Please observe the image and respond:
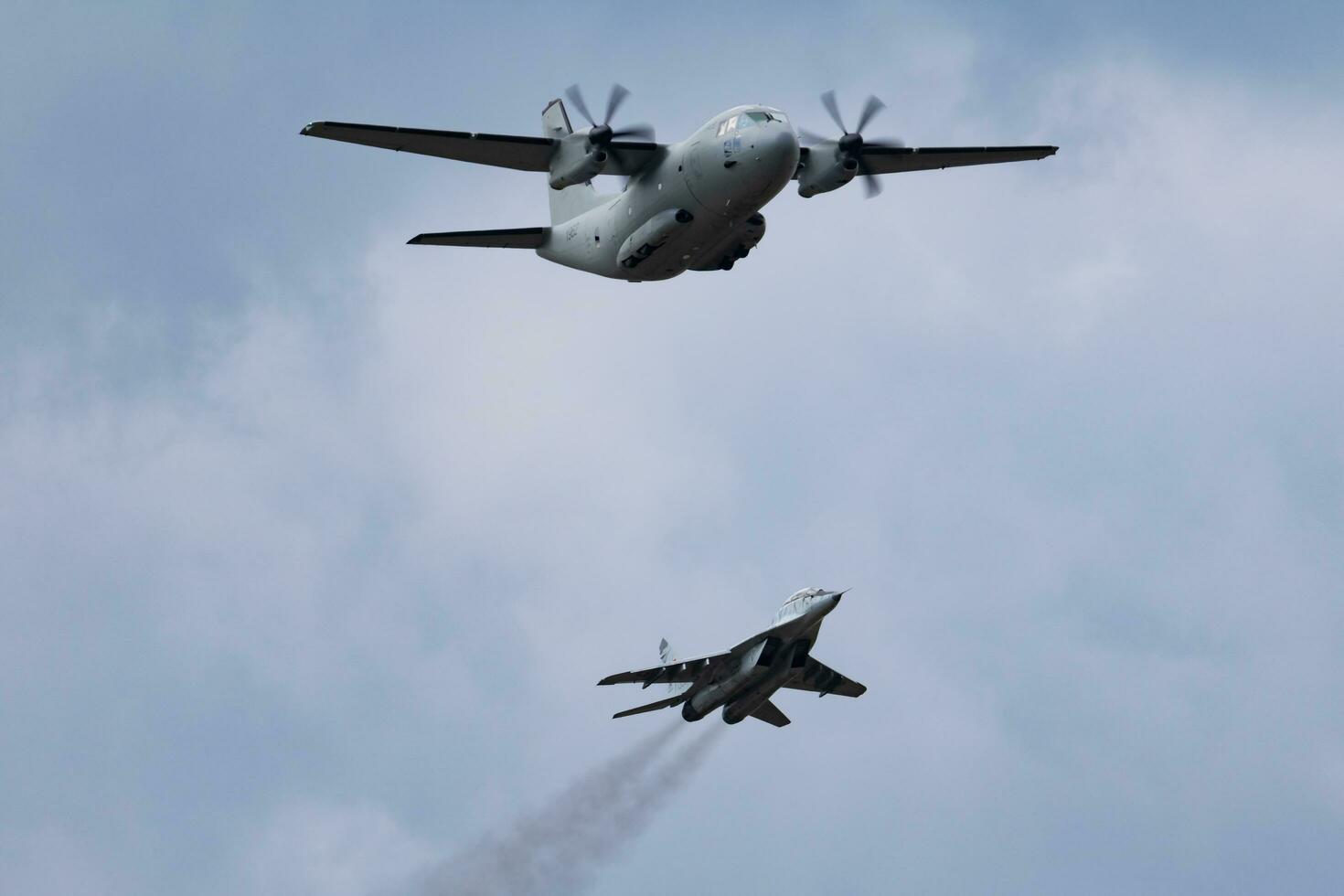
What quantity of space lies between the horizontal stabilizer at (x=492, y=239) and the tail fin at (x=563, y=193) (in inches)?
61.1

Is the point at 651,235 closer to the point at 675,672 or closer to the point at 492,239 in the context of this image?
the point at 492,239

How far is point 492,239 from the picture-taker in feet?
160

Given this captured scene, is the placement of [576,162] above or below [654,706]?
above

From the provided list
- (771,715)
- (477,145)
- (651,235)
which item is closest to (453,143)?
(477,145)

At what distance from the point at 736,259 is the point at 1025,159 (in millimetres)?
10041

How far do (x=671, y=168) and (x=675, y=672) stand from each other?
1676 centimetres

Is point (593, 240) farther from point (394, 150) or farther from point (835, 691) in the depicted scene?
point (835, 691)

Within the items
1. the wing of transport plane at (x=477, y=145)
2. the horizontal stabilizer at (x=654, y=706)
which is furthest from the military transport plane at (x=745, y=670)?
the wing of transport plane at (x=477, y=145)

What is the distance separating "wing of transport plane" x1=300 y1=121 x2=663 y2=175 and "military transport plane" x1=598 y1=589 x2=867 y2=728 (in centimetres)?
1502

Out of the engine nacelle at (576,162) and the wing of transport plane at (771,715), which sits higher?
the engine nacelle at (576,162)

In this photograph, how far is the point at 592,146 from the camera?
1753 inches

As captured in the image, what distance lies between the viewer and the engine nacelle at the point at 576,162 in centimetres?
4462

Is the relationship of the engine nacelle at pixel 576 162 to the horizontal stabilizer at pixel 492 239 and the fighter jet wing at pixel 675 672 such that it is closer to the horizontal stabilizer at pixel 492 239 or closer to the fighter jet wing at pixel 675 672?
the horizontal stabilizer at pixel 492 239

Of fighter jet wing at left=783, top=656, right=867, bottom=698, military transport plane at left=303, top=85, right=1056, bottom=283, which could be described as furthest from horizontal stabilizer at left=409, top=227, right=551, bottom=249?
fighter jet wing at left=783, top=656, right=867, bottom=698
